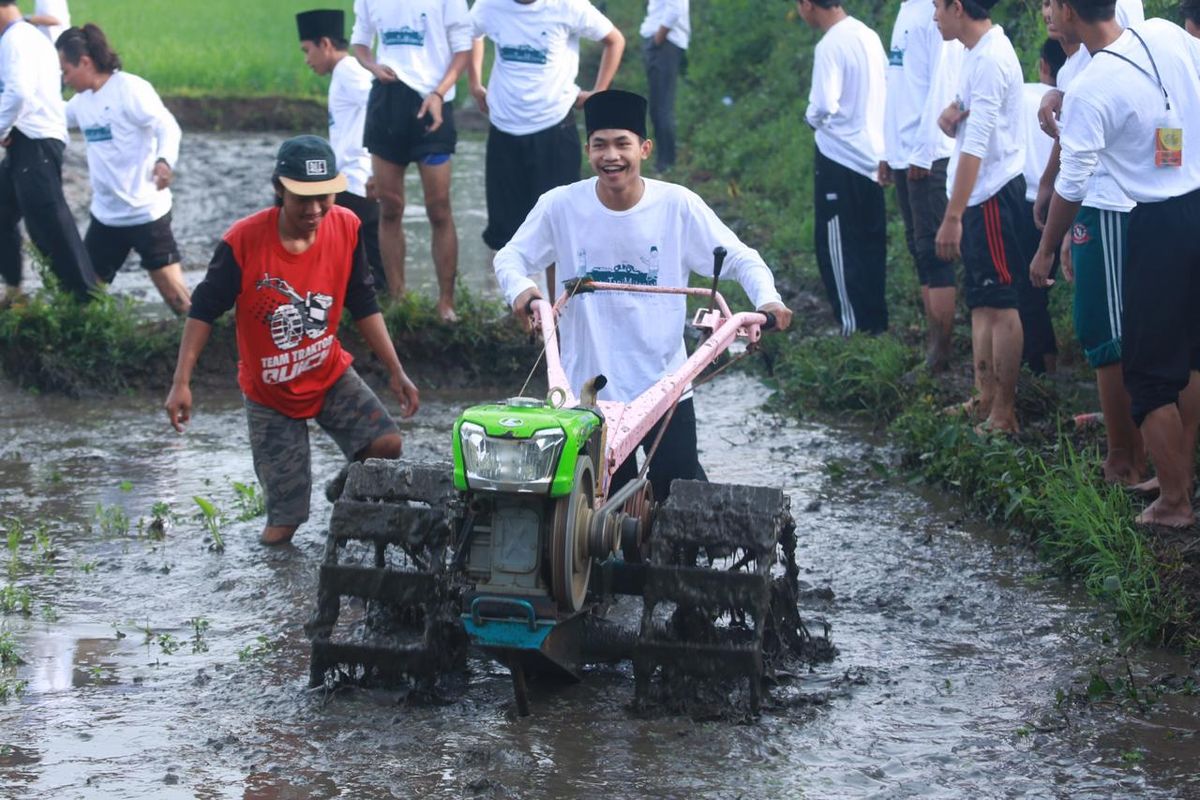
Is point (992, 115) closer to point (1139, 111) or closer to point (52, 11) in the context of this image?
point (1139, 111)

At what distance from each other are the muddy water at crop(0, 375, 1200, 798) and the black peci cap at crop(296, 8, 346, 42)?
453 centimetres

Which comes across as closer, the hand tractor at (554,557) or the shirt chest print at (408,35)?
the hand tractor at (554,557)

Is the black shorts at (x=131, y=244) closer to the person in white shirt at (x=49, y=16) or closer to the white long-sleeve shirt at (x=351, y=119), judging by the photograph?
the white long-sleeve shirt at (x=351, y=119)

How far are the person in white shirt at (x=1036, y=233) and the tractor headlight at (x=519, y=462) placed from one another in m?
4.99

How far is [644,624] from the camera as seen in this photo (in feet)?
17.1

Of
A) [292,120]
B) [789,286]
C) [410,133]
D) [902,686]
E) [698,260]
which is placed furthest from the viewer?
[292,120]

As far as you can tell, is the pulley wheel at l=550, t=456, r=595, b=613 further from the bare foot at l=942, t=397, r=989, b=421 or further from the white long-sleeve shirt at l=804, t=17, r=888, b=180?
the white long-sleeve shirt at l=804, t=17, r=888, b=180

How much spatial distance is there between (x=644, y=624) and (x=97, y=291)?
21.2 ft

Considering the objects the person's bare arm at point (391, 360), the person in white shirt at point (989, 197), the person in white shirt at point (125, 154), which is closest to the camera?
the person's bare arm at point (391, 360)

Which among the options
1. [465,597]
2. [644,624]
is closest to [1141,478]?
[644,624]

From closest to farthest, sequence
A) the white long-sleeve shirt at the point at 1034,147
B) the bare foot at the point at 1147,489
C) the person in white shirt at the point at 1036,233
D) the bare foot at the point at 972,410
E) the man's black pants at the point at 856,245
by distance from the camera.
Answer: the bare foot at the point at 1147,489 < the bare foot at the point at 972,410 < the person in white shirt at the point at 1036,233 < the white long-sleeve shirt at the point at 1034,147 < the man's black pants at the point at 856,245

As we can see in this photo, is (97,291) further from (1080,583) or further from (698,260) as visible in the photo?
(1080,583)

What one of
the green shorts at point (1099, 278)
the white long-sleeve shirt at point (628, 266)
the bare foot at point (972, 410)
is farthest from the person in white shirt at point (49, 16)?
the green shorts at point (1099, 278)

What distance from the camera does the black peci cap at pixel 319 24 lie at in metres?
11.2
